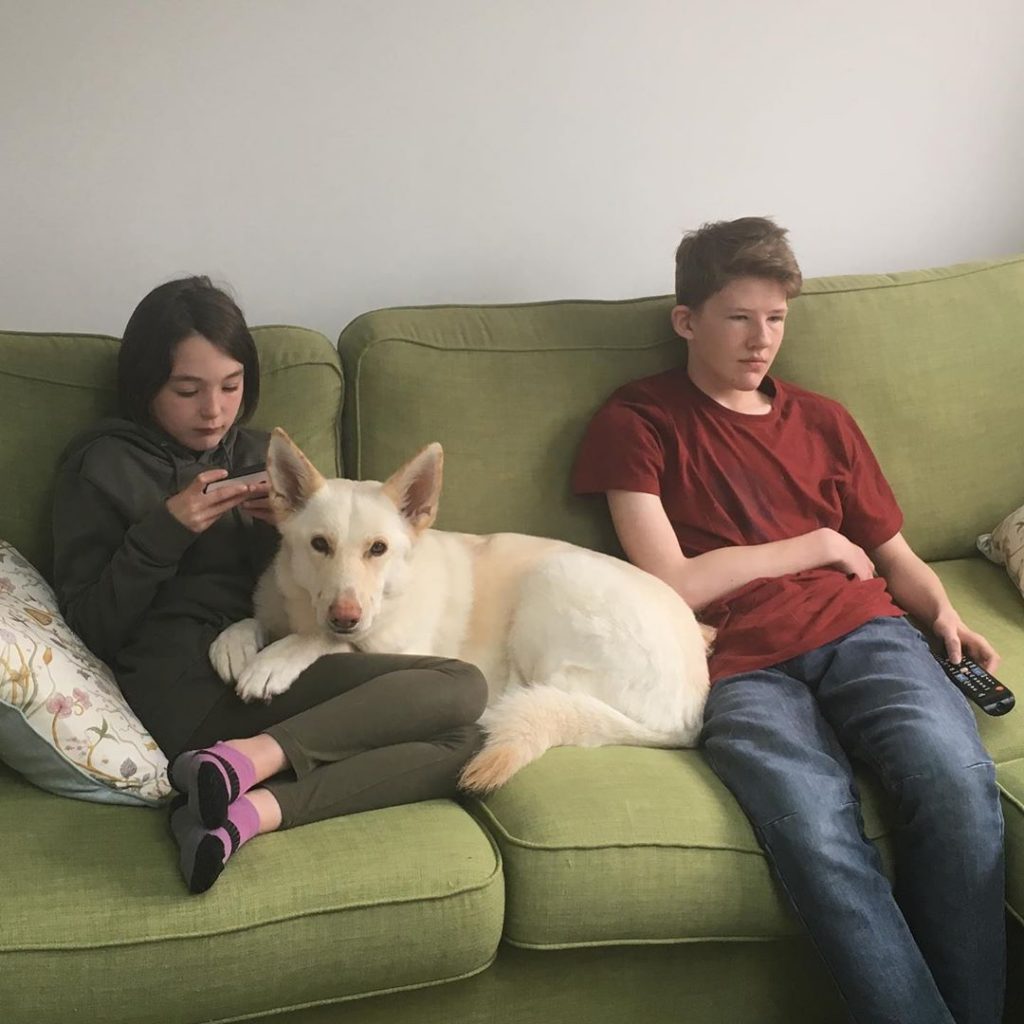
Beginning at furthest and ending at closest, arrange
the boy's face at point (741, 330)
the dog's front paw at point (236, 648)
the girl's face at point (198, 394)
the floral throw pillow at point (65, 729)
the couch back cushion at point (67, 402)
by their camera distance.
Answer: the boy's face at point (741, 330) < the couch back cushion at point (67, 402) < the girl's face at point (198, 394) < the dog's front paw at point (236, 648) < the floral throw pillow at point (65, 729)

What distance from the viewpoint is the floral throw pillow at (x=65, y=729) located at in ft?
5.59

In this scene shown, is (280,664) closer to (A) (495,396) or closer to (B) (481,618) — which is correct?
(B) (481,618)

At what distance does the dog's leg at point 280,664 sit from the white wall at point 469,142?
1055 millimetres

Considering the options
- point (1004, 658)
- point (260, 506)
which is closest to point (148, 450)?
point (260, 506)

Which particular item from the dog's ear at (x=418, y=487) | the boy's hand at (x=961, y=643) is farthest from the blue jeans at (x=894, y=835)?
the dog's ear at (x=418, y=487)

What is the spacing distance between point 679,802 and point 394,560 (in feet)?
2.05

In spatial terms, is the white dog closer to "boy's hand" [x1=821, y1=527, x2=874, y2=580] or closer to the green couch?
the green couch

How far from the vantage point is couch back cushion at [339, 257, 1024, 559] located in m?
2.44

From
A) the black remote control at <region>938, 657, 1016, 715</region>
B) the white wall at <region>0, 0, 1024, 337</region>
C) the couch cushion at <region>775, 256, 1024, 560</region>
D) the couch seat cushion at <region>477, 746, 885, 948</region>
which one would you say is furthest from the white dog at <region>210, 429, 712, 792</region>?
the white wall at <region>0, 0, 1024, 337</region>

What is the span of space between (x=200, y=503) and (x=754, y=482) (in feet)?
3.79

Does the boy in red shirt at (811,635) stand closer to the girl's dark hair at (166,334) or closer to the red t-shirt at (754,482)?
the red t-shirt at (754,482)

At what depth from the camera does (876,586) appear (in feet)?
7.77

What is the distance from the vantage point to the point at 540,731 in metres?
1.92

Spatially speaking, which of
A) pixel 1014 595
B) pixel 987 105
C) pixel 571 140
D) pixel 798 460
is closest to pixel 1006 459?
pixel 1014 595
